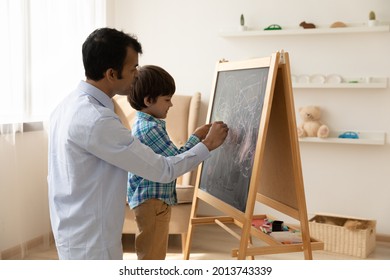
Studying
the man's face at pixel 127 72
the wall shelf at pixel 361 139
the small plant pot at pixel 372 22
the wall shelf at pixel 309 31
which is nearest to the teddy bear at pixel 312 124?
the wall shelf at pixel 361 139

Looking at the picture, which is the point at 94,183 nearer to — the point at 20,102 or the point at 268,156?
the point at 268,156

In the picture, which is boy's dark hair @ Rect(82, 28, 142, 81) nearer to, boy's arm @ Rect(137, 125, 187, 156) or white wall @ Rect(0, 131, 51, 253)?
boy's arm @ Rect(137, 125, 187, 156)

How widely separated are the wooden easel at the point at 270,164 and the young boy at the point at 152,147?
313mm

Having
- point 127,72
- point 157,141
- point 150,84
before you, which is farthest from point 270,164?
point 127,72

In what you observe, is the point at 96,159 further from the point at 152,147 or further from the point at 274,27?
the point at 274,27

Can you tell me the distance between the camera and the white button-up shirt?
1609mm

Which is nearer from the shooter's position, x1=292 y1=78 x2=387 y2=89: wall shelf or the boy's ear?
the boy's ear

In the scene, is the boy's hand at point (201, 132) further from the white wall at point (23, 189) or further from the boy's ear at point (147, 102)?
the white wall at point (23, 189)

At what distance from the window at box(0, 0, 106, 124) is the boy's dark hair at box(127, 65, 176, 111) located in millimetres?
1515

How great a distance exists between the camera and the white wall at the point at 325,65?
3967 millimetres

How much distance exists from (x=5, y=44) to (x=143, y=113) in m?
1.57

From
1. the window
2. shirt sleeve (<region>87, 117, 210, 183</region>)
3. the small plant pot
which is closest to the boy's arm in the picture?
shirt sleeve (<region>87, 117, 210, 183</region>)

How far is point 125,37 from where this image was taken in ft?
5.70

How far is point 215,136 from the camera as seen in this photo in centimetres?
212
